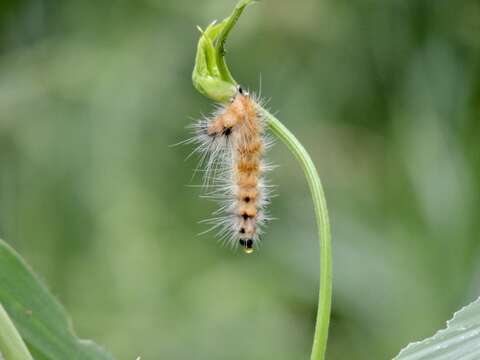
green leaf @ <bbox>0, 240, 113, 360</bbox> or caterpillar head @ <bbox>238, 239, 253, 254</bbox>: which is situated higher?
Result: caterpillar head @ <bbox>238, 239, 253, 254</bbox>

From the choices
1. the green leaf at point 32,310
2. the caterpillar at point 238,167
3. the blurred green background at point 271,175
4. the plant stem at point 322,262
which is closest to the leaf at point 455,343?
the plant stem at point 322,262

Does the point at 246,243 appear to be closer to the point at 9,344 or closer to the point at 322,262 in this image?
the point at 322,262

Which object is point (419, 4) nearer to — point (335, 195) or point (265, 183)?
point (335, 195)

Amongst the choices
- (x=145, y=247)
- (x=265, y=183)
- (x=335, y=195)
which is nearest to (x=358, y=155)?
(x=335, y=195)

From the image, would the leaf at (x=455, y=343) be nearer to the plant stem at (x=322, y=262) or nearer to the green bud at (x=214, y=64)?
the plant stem at (x=322, y=262)

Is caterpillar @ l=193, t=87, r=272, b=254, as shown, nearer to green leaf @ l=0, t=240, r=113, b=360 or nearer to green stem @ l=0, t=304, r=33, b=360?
green leaf @ l=0, t=240, r=113, b=360

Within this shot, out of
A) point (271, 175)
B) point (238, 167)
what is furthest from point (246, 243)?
point (271, 175)

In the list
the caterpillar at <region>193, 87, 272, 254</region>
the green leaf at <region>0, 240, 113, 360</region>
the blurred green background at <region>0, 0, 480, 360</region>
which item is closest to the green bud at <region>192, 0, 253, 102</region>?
the caterpillar at <region>193, 87, 272, 254</region>

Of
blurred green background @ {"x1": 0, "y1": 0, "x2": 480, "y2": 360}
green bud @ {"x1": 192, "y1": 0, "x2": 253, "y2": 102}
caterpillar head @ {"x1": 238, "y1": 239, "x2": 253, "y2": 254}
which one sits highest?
blurred green background @ {"x1": 0, "y1": 0, "x2": 480, "y2": 360}
